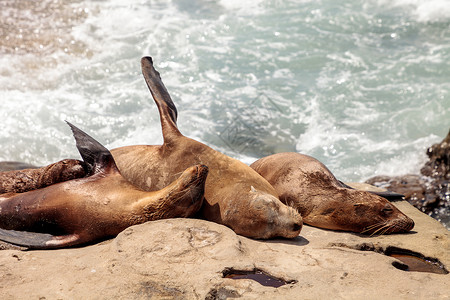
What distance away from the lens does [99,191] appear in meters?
4.73

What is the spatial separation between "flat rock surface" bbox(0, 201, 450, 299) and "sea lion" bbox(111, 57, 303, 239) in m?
0.18

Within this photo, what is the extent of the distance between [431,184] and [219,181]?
170 inches

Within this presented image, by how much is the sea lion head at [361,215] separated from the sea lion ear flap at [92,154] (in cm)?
192

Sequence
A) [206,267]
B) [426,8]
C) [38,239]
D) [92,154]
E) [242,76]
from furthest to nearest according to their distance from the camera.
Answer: [426,8] < [242,76] < [92,154] < [38,239] < [206,267]

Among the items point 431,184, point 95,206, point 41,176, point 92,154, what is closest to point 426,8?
point 431,184

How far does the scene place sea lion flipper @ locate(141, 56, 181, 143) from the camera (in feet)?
17.6

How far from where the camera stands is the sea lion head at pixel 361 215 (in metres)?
5.04

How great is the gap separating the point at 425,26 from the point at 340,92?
4.83 meters

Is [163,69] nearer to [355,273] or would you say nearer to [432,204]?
[432,204]

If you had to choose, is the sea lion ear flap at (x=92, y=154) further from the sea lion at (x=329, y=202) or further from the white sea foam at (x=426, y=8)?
the white sea foam at (x=426, y=8)

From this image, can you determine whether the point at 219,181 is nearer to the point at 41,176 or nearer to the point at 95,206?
the point at 95,206

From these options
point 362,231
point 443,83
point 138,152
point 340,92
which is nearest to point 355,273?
point 362,231

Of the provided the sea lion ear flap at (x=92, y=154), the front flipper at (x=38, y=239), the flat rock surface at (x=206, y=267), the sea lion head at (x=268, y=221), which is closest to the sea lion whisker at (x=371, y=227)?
the flat rock surface at (x=206, y=267)

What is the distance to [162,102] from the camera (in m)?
5.68
